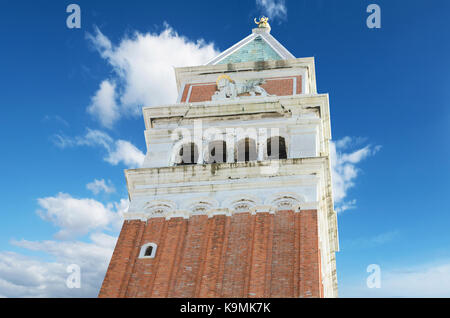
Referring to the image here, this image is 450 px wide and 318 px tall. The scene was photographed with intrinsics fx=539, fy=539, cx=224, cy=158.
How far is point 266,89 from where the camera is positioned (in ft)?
93.0

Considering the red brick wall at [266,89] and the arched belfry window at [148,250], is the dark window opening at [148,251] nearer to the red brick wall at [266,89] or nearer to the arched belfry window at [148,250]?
the arched belfry window at [148,250]

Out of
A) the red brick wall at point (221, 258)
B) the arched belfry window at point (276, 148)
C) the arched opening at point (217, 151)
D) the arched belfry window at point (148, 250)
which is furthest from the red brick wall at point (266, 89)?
the arched belfry window at point (148, 250)

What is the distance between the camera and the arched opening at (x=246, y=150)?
2447 centimetres

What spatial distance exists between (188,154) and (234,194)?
415 cm

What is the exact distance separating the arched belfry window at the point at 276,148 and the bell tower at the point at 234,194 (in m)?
0.05

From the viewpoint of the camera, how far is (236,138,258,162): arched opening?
80.3ft

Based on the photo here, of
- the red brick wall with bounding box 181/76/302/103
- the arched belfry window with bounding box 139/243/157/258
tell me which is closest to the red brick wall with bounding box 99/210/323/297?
the arched belfry window with bounding box 139/243/157/258

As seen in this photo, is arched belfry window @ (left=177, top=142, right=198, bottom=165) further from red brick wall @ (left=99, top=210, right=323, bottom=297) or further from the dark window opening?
the dark window opening

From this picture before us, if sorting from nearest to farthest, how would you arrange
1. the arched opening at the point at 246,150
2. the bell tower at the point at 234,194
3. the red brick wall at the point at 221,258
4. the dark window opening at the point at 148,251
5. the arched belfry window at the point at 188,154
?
the red brick wall at the point at 221,258, the bell tower at the point at 234,194, the dark window opening at the point at 148,251, the arched opening at the point at 246,150, the arched belfry window at the point at 188,154

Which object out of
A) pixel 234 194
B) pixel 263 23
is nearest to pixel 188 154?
pixel 234 194

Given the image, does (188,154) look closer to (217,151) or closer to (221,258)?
(217,151)
